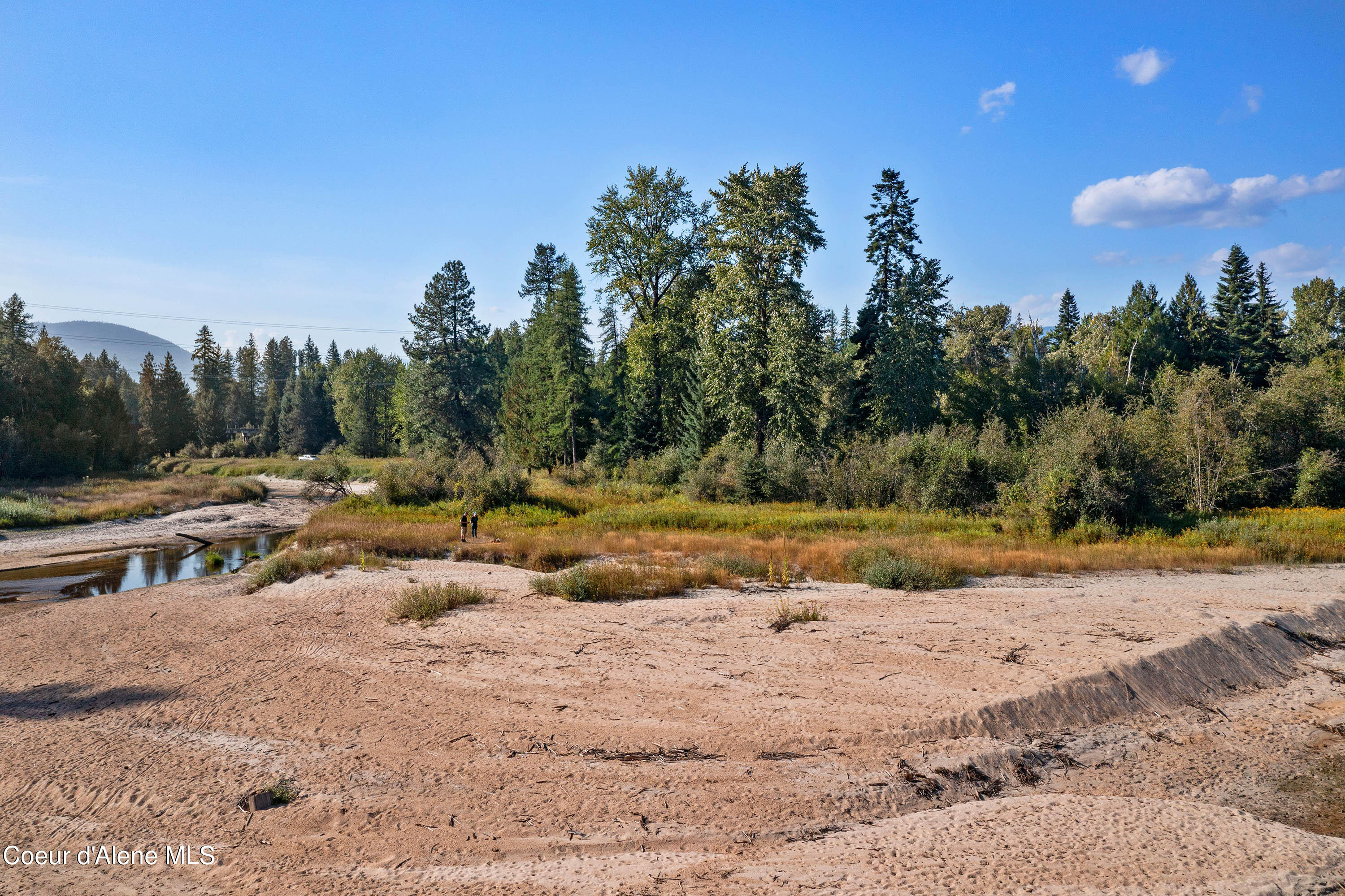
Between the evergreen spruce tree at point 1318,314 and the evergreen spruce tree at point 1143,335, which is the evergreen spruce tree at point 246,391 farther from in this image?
the evergreen spruce tree at point 1318,314

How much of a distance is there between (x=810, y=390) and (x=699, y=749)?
94.3 feet

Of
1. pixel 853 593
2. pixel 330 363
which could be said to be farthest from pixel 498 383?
pixel 330 363

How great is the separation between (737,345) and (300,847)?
1266 inches

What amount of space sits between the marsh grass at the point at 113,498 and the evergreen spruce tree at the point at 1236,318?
8515cm

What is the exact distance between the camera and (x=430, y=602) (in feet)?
43.5

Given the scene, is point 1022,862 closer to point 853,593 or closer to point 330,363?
point 853,593

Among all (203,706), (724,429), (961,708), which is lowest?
(203,706)

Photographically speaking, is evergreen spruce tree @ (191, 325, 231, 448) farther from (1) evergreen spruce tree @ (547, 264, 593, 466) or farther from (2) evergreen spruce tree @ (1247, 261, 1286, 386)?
(2) evergreen spruce tree @ (1247, 261, 1286, 386)

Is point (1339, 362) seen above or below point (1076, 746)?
Answer: above

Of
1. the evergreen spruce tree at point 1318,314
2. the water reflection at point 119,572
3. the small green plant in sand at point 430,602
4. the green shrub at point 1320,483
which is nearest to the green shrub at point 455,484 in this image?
the water reflection at point 119,572

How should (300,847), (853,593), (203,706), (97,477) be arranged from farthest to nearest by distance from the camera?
1. (97,477)
2. (853,593)
3. (203,706)
4. (300,847)

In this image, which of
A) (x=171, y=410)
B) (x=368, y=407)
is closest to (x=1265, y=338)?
(x=368, y=407)

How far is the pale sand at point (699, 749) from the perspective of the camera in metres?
5.78

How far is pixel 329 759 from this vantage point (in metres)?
7.70
